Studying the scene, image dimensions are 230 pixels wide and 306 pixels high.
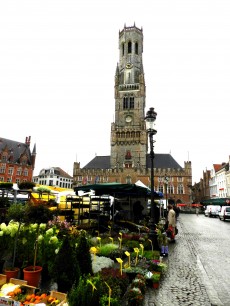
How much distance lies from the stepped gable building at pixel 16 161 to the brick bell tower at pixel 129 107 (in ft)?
79.4

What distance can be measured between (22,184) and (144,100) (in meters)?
63.0

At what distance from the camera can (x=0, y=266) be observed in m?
5.95

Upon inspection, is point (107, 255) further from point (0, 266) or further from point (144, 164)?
point (144, 164)

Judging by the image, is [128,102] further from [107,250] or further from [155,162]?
[107,250]

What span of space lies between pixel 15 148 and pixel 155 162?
41.8 meters

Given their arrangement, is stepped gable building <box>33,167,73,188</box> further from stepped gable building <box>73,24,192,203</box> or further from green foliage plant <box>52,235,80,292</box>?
green foliage plant <box>52,235,80,292</box>

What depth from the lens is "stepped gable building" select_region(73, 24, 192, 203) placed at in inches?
2596

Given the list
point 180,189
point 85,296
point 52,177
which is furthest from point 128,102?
point 85,296

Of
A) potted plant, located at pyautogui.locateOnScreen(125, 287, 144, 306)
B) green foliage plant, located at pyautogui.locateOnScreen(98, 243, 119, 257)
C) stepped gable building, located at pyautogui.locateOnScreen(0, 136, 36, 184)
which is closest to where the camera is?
potted plant, located at pyautogui.locateOnScreen(125, 287, 144, 306)

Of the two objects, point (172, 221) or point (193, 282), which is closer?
point (193, 282)

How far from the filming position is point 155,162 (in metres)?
71.2

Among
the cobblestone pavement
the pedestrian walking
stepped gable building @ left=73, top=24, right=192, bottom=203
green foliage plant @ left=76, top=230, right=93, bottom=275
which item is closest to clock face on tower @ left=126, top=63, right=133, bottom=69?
stepped gable building @ left=73, top=24, right=192, bottom=203

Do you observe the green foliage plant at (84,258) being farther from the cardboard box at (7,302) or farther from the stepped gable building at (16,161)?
the stepped gable building at (16,161)

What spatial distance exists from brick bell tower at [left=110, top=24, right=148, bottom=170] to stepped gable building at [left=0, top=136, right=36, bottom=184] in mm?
24193
